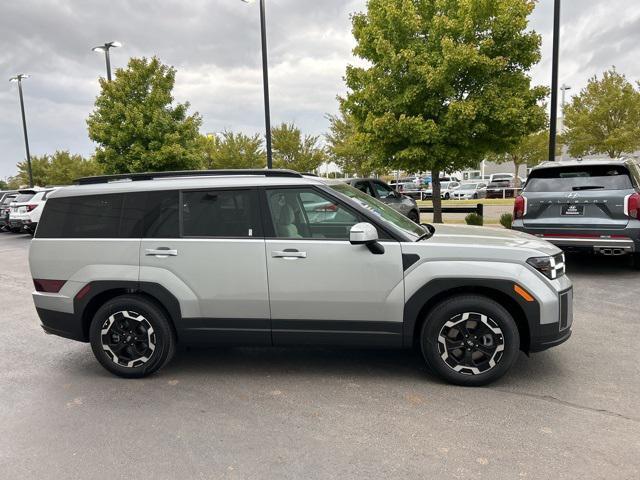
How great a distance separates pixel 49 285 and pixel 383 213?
310 cm

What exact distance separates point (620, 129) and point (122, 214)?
92.9 feet

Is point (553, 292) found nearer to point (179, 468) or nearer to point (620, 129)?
point (179, 468)

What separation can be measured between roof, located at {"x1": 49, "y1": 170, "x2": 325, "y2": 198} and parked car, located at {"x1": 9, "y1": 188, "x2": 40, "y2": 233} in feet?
49.3

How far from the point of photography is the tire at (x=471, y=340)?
12.7 ft

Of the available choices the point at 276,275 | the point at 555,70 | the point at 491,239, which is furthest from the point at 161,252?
the point at 555,70

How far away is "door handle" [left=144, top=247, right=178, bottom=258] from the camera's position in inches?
166

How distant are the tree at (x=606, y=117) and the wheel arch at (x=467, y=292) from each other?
26.1 m

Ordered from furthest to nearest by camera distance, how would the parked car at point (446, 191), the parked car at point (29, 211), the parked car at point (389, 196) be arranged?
1. the parked car at point (446, 191)
2. the parked car at point (29, 211)
3. the parked car at point (389, 196)

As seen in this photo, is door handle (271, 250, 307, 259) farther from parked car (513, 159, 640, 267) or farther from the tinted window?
parked car (513, 159, 640, 267)

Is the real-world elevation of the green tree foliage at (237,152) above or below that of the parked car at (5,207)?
above

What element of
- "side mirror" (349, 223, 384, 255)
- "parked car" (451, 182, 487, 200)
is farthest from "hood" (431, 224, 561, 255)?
"parked car" (451, 182, 487, 200)

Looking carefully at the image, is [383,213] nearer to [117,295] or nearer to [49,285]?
[117,295]

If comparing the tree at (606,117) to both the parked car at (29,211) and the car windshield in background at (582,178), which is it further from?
the parked car at (29,211)

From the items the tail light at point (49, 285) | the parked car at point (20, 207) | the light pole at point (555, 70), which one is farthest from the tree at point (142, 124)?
the tail light at point (49, 285)
